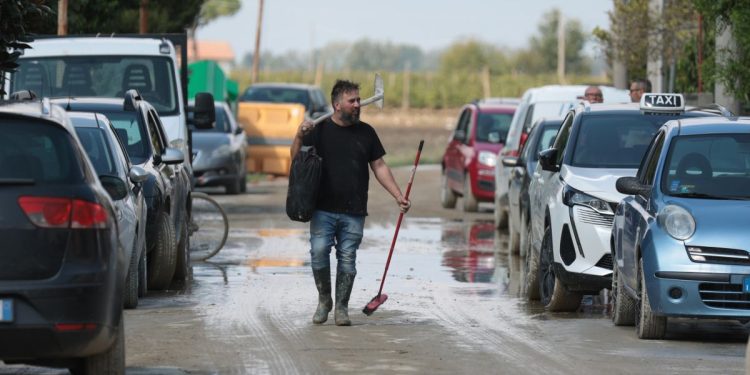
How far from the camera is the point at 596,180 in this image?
14.6m

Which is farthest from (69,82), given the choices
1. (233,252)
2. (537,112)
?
(537,112)

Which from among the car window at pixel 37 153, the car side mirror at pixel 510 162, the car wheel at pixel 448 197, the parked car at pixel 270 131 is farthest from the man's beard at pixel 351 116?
the parked car at pixel 270 131

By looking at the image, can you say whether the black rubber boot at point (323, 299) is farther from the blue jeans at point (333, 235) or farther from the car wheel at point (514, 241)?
the car wheel at point (514, 241)

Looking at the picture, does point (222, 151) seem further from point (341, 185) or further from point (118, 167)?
point (341, 185)

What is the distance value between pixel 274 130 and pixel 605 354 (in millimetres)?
27780

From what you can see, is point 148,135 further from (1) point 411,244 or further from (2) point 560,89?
Result: (2) point 560,89

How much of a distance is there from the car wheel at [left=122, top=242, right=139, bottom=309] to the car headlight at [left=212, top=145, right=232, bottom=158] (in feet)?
57.4

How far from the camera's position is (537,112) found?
24.0 m

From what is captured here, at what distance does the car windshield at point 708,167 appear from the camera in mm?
12555

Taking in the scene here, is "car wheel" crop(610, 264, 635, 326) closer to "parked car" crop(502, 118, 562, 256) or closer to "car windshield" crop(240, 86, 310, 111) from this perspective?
"parked car" crop(502, 118, 562, 256)

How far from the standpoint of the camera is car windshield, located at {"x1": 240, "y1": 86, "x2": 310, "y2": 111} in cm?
4278

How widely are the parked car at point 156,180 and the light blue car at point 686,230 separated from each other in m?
4.28

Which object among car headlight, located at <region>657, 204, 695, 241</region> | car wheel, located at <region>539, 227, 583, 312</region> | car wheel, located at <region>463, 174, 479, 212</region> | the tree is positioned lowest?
car wheel, located at <region>463, 174, 479, 212</region>

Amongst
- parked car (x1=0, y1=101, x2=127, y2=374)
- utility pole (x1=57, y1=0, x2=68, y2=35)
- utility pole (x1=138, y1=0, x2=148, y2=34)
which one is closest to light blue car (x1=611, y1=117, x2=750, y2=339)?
parked car (x1=0, y1=101, x2=127, y2=374)
